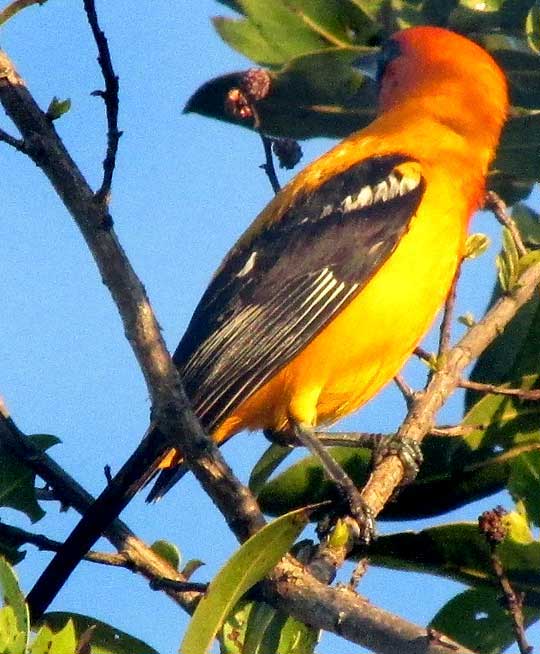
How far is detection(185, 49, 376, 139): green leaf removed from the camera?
4.50 metres

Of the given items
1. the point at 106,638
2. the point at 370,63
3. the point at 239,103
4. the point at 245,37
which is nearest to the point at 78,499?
the point at 106,638

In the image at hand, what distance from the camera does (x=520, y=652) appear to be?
2789 millimetres

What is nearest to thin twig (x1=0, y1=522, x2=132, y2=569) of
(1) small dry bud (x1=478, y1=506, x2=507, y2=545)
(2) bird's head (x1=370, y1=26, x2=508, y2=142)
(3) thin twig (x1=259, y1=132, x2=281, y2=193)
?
(1) small dry bud (x1=478, y1=506, x2=507, y2=545)

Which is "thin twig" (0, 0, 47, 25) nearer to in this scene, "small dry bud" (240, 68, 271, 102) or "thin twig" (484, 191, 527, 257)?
"small dry bud" (240, 68, 271, 102)

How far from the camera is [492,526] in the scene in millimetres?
3051

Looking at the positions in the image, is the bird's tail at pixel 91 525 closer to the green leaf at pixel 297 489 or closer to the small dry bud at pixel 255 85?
the green leaf at pixel 297 489

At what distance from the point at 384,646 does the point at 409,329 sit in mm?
1856

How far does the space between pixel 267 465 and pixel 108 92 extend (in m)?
1.71

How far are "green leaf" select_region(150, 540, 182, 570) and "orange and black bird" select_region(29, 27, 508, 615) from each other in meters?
0.63

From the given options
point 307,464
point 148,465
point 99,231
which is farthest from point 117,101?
point 307,464

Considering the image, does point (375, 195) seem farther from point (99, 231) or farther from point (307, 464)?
point (99, 231)

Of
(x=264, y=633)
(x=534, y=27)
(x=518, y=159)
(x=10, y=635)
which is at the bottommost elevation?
(x=264, y=633)

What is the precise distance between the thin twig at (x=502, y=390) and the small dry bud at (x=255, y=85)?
128 cm

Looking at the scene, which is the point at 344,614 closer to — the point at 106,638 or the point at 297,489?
the point at 106,638
